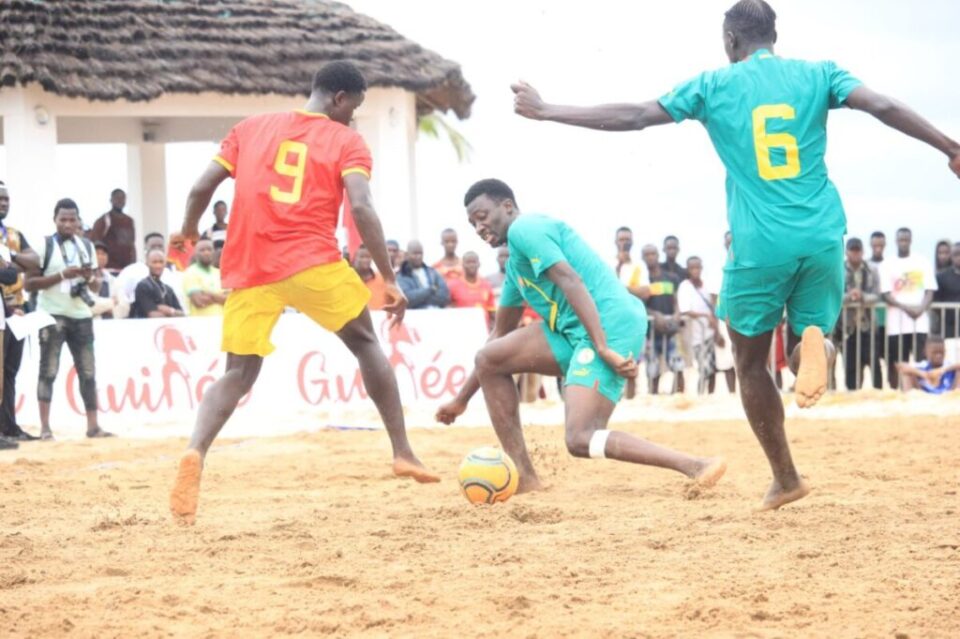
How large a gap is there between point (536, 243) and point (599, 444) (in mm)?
Answer: 1028

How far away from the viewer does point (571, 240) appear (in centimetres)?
756

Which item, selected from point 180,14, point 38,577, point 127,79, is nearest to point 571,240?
point 38,577

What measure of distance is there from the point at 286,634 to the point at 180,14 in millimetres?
16688

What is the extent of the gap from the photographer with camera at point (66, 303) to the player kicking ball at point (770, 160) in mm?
7426

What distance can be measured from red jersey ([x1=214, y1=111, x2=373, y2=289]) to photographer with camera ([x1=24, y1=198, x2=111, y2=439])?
18.6ft

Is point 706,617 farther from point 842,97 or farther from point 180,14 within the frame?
point 180,14

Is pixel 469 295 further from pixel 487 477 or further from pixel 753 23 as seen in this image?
pixel 753 23

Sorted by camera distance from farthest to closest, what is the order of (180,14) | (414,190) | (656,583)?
(414,190), (180,14), (656,583)

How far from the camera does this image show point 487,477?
23.6 ft

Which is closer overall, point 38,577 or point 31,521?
point 38,577

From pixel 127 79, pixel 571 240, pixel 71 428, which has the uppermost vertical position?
pixel 127 79

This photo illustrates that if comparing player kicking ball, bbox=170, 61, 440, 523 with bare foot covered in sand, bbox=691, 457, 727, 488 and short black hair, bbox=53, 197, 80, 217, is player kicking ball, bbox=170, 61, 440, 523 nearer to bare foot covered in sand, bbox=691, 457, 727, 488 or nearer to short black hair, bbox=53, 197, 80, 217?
bare foot covered in sand, bbox=691, 457, 727, 488

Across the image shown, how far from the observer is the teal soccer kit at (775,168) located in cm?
620

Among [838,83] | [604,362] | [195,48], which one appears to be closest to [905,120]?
[838,83]
